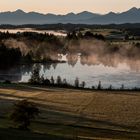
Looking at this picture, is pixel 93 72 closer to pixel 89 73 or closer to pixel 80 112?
pixel 89 73

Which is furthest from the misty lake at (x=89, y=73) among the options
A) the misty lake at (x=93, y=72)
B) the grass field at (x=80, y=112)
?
the grass field at (x=80, y=112)

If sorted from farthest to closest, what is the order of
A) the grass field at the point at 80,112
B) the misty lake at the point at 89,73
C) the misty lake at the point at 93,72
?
the misty lake at the point at 93,72, the misty lake at the point at 89,73, the grass field at the point at 80,112

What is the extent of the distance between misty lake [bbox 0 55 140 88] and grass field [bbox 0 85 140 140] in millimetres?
24480

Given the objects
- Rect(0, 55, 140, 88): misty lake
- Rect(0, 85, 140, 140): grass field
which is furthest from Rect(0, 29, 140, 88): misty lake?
Rect(0, 85, 140, 140): grass field

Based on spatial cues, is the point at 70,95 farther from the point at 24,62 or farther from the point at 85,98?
the point at 24,62

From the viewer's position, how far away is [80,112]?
65375 mm

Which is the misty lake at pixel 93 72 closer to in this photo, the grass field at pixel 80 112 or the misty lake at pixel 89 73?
the misty lake at pixel 89 73

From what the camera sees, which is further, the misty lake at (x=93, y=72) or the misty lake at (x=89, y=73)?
the misty lake at (x=93, y=72)

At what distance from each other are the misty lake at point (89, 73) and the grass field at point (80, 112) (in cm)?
2448

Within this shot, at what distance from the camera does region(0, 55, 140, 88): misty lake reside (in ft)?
376

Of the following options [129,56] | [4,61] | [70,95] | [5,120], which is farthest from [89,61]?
[5,120]

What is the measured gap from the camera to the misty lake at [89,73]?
115 meters

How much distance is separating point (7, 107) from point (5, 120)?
11852 mm

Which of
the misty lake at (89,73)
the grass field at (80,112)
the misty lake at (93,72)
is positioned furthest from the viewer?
the misty lake at (93,72)
